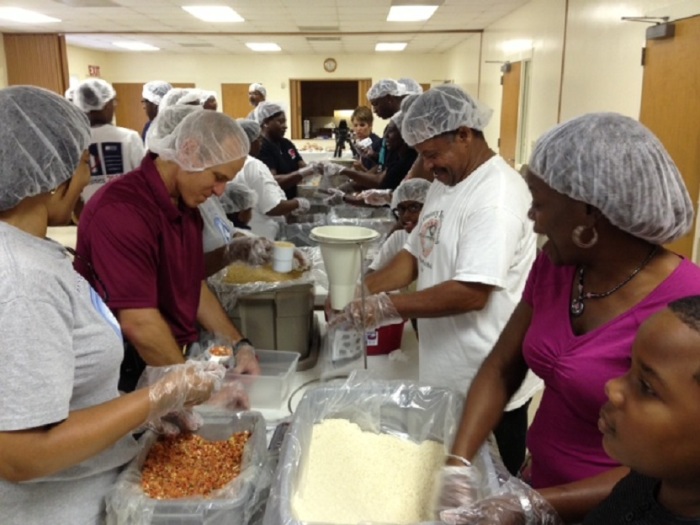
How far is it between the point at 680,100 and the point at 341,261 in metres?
1.97

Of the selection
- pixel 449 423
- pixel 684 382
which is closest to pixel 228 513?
pixel 449 423

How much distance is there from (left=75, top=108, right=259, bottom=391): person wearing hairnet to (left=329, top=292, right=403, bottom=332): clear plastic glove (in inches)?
11.3

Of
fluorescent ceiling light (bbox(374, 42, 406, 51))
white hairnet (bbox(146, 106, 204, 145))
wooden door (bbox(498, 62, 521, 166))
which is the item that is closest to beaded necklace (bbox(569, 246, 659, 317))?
white hairnet (bbox(146, 106, 204, 145))

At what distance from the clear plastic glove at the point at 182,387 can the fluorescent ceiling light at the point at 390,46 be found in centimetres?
806

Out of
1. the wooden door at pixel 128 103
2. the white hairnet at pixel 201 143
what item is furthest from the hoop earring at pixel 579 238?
the wooden door at pixel 128 103

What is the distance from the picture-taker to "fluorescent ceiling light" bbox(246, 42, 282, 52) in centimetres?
820

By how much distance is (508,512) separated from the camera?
792 mm

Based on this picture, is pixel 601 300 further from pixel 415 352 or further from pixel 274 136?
pixel 274 136

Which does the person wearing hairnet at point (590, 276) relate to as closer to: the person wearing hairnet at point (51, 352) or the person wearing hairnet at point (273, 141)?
the person wearing hairnet at point (51, 352)

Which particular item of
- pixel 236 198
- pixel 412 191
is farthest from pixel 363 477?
pixel 236 198

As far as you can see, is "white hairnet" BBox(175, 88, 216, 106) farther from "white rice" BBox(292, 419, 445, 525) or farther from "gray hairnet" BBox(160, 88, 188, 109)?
"white rice" BBox(292, 419, 445, 525)

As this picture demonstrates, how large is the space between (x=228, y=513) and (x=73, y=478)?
0.81 ft

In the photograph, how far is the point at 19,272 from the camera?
2.31ft

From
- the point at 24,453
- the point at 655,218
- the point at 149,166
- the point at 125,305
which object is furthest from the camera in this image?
the point at 149,166
